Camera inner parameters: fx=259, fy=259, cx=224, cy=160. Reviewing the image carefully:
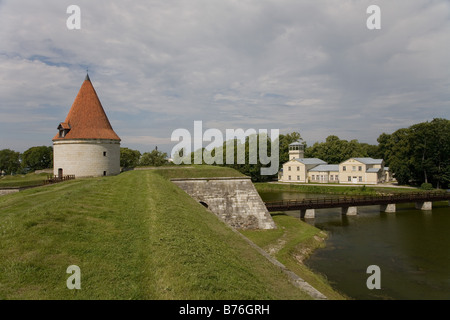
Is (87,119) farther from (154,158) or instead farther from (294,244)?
(154,158)

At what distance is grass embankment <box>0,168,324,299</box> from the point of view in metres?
4.79

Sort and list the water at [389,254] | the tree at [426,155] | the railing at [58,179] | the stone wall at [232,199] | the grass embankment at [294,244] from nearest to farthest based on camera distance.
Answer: the water at [389,254] < the grass embankment at [294,244] < the railing at [58,179] < the stone wall at [232,199] < the tree at [426,155]

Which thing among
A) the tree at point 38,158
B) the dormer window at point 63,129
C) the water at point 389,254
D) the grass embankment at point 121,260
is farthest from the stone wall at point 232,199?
the tree at point 38,158

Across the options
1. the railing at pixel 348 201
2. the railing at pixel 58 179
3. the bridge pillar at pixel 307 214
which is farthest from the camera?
the bridge pillar at pixel 307 214

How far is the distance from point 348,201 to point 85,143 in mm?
29445

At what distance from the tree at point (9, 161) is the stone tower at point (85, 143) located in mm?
54983

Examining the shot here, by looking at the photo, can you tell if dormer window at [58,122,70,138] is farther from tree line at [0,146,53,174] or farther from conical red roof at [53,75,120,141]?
tree line at [0,146,53,174]

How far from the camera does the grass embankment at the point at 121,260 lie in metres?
4.79

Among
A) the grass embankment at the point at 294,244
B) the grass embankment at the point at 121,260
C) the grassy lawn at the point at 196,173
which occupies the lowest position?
the grass embankment at the point at 294,244

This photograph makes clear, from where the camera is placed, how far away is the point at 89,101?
82.2 feet

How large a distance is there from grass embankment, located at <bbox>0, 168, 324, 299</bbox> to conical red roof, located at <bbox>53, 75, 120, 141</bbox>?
15612 mm

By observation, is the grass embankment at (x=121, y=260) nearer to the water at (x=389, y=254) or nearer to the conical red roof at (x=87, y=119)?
the water at (x=389, y=254)

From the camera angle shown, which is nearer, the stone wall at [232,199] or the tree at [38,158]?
the stone wall at [232,199]

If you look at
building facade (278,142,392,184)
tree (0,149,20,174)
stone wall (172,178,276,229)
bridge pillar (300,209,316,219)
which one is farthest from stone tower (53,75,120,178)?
tree (0,149,20,174)
